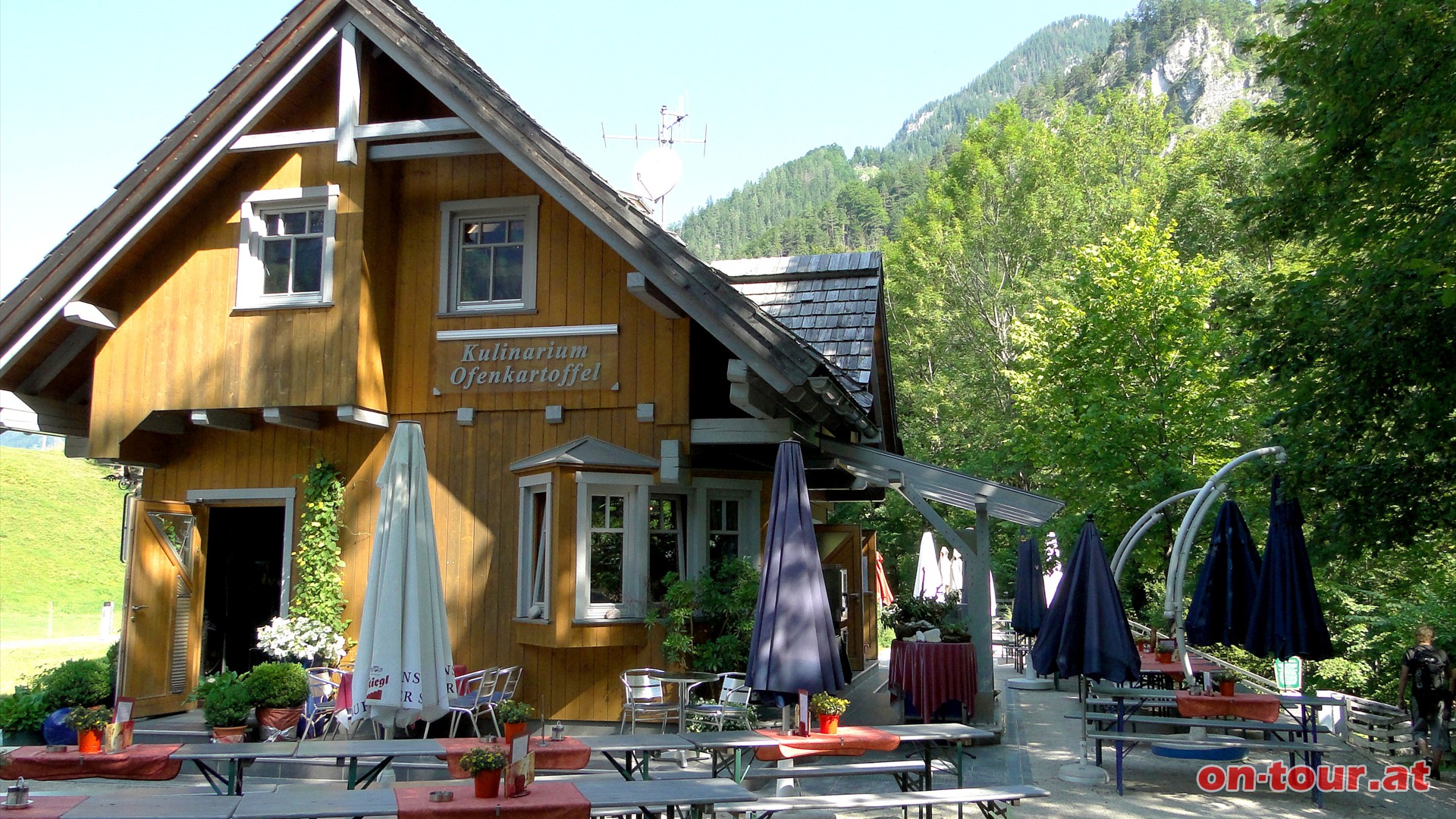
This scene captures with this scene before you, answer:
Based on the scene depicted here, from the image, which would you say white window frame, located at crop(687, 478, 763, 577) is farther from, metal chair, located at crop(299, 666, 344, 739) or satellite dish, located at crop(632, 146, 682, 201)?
satellite dish, located at crop(632, 146, 682, 201)

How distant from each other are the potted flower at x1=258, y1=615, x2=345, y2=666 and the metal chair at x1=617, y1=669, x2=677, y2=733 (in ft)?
10.4

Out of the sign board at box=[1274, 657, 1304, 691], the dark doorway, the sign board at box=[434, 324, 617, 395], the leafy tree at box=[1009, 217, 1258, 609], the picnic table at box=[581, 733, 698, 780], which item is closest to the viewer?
the picnic table at box=[581, 733, 698, 780]

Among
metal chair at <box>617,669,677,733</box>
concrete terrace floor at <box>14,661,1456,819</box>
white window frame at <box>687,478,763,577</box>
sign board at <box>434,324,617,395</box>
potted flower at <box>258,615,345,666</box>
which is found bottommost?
concrete terrace floor at <box>14,661,1456,819</box>

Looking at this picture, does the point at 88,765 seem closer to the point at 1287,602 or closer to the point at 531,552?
the point at 531,552

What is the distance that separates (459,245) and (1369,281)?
9.00 meters

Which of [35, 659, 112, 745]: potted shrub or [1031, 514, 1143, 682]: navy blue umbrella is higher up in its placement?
[1031, 514, 1143, 682]: navy blue umbrella

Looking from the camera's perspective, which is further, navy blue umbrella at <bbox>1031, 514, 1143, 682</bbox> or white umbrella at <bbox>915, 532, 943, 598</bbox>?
white umbrella at <bbox>915, 532, 943, 598</bbox>

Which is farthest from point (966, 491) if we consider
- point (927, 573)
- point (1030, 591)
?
point (927, 573)

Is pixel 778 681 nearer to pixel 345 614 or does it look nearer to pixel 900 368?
pixel 345 614

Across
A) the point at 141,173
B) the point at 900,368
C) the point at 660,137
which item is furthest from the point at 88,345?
the point at 900,368

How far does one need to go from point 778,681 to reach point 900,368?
96.1 ft

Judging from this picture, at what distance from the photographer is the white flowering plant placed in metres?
11.0

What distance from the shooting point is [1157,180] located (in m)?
34.9

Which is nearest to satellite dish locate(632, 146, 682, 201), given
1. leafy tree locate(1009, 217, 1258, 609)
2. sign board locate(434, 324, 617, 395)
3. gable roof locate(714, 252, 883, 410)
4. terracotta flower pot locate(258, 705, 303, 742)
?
gable roof locate(714, 252, 883, 410)
